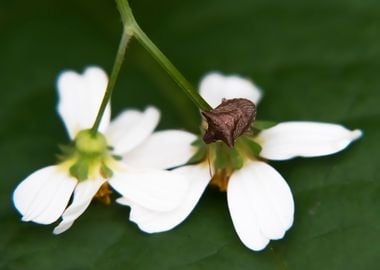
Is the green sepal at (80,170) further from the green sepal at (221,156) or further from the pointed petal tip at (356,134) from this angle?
the pointed petal tip at (356,134)

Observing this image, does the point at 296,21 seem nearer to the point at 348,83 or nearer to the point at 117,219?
the point at 348,83

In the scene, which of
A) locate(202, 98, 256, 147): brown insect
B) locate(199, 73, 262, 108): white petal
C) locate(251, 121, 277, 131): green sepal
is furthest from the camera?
locate(199, 73, 262, 108): white petal

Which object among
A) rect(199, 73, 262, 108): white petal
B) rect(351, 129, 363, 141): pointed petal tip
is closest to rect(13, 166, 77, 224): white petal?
rect(199, 73, 262, 108): white petal

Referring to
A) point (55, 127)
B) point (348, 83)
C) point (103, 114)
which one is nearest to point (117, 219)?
point (103, 114)

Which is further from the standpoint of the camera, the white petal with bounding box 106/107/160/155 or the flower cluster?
the white petal with bounding box 106/107/160/155

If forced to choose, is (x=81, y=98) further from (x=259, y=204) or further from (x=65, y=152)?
(x=259, y=204)

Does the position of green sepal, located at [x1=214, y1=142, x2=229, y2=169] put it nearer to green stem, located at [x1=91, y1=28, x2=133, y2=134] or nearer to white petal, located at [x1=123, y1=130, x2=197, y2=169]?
white petal, located at [x1=123, y1=130, x2=197, y2=169]
